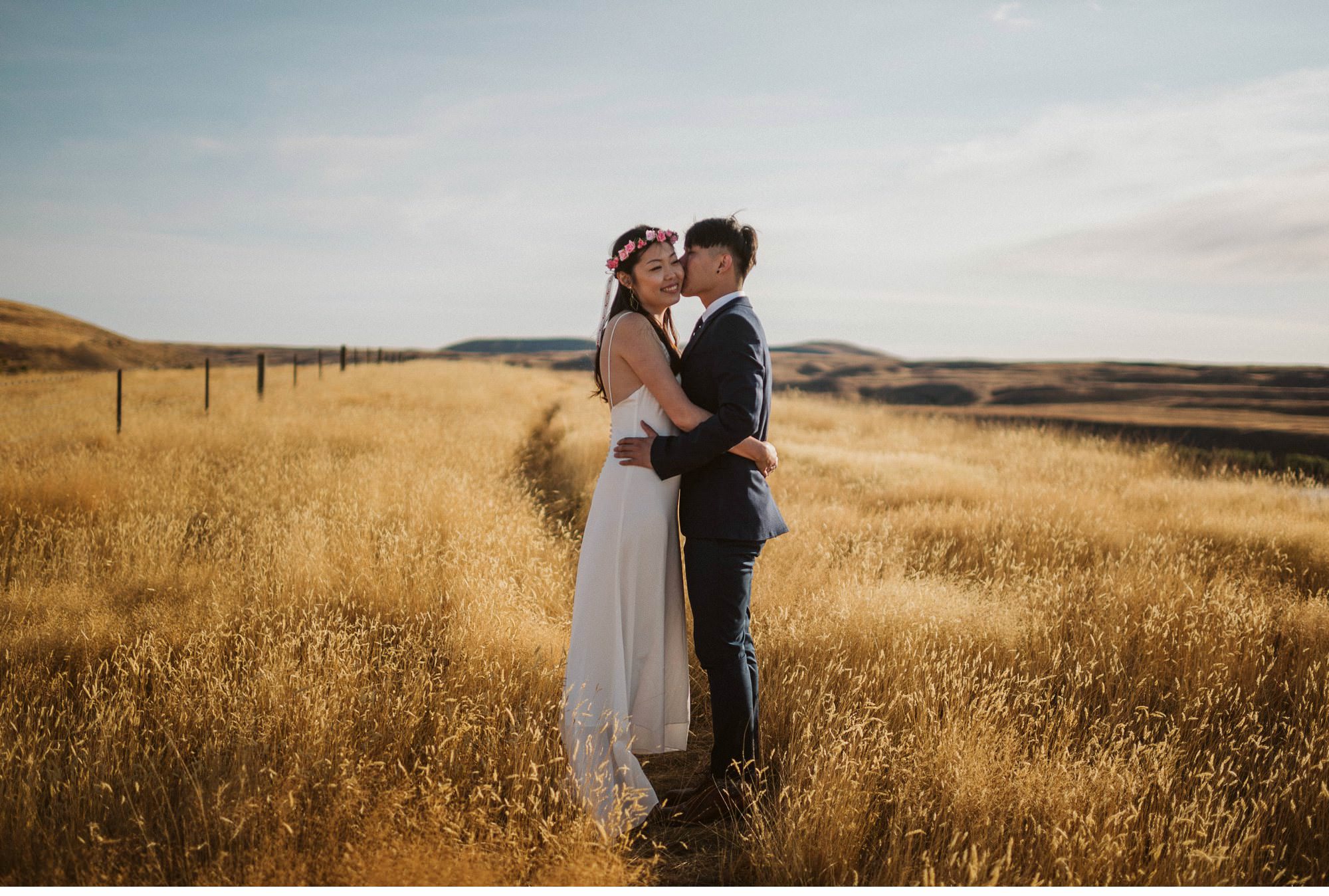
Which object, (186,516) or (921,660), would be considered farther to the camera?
(186,516)

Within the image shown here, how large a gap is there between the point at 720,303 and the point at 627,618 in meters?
1.43

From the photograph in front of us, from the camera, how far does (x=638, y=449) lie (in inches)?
119

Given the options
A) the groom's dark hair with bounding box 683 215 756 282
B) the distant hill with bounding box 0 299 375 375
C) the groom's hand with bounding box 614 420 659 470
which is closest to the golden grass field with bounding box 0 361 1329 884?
the groom's hand with bounding box 614 420 659 470

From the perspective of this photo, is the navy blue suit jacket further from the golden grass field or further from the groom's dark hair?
the golden grass field

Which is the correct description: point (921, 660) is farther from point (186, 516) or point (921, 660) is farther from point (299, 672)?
point (186, 516)

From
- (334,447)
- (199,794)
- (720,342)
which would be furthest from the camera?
(334,447)

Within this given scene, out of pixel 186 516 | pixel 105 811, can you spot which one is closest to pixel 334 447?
pixel 186 516

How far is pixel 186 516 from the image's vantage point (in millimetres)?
6031

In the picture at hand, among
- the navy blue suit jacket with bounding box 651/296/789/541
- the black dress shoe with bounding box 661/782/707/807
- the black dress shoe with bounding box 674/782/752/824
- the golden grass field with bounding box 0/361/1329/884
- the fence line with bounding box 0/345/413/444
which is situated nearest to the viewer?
→ the golden grass field with bounding box 0/361/1329/884

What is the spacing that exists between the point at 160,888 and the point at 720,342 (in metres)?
2.60

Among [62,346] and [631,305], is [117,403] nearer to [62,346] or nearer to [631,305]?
[631,305]

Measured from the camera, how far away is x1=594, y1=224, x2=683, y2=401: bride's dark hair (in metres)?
3.10

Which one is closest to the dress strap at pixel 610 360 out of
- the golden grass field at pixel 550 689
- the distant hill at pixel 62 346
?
the golden grass field at pixel 550 689

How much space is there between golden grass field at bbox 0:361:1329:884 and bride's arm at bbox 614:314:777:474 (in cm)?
125
